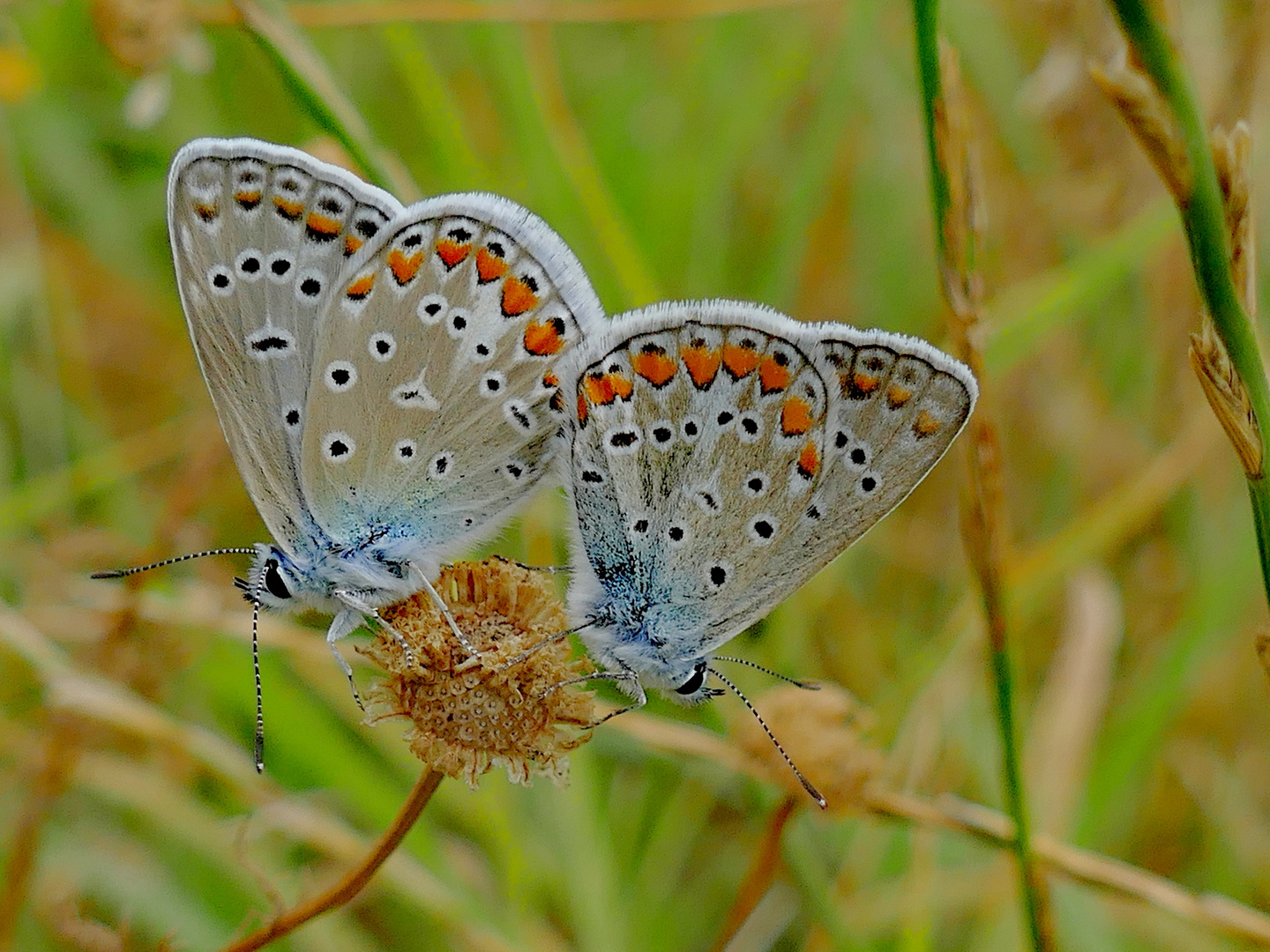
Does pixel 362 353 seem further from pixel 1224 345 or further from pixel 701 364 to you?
pixel 1224 345

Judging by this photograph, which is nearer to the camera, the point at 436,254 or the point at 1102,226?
the point at 436,254

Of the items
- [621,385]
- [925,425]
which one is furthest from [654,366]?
[925,425]

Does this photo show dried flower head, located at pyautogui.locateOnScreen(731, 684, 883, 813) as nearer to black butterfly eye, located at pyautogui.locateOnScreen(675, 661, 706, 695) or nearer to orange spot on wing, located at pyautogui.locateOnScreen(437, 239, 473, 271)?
black butterfly eye, located at pyautogui.locateOnScreen(675, 661, 706, 695)

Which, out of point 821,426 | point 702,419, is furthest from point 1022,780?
point 702,419

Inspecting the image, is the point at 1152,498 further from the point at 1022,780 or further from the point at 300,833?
the point at 300,833

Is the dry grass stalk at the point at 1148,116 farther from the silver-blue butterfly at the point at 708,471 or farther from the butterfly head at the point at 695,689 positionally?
the butterfly head at the point at 695,689

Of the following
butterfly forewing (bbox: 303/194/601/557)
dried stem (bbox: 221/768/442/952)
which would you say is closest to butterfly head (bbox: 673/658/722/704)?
butterfly forewing (bbox: 303/194/601/557)
